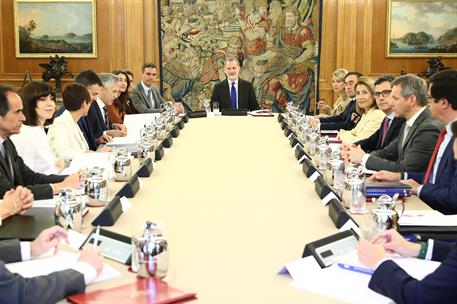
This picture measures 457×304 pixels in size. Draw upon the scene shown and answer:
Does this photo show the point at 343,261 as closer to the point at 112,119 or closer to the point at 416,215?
Answer: the point at 416,215

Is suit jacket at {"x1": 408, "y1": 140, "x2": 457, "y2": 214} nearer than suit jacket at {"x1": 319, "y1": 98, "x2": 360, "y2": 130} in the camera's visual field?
Yes

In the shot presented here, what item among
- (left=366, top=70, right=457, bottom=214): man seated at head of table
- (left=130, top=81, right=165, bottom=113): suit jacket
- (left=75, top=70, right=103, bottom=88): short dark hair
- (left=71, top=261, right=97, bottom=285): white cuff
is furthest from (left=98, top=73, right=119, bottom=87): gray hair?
(left=71, top=261, right=97, bottom=285): white cuff

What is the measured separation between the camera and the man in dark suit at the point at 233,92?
9039mm

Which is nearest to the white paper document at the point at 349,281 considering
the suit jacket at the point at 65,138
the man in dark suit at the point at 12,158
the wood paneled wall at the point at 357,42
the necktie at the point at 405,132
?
the man in dark suit at the point at 12,158

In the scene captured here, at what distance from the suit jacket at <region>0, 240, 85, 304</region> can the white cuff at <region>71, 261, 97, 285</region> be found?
32 mm

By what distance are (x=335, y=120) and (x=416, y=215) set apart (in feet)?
17.0

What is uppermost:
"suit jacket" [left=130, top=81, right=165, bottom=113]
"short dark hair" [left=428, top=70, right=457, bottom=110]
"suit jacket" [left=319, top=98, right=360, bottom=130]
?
"short dark hair" [left=428, top=70, right=457, bottom=110]

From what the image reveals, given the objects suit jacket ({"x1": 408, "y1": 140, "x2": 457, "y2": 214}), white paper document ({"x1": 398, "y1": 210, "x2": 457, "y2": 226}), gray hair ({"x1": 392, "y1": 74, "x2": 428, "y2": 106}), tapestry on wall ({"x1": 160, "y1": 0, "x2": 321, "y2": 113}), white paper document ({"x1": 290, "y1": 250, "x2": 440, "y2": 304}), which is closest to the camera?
white paper document ({"x1": 290, "y1": 250, "x2": 440, "y2": 304})

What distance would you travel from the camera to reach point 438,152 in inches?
157

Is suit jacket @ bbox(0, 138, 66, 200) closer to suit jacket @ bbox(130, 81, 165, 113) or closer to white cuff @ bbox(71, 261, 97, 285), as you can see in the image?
white cuff @ bbox(71, 261, 97, 285)

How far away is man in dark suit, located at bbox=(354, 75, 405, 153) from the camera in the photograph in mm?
5613

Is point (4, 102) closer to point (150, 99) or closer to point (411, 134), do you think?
point (411, 134)

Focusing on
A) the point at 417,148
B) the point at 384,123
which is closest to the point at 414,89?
the point at 417,148

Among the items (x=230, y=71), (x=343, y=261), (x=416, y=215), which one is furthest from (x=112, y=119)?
(x=343, y=261)
